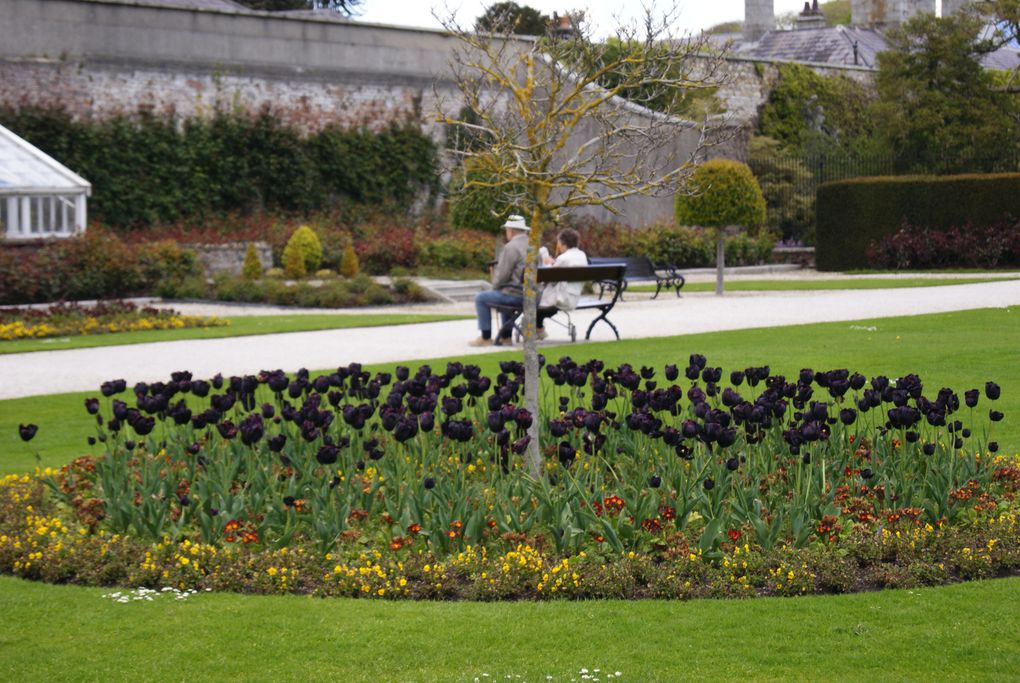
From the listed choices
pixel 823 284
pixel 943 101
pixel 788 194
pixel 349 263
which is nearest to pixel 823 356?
pixel 823 284

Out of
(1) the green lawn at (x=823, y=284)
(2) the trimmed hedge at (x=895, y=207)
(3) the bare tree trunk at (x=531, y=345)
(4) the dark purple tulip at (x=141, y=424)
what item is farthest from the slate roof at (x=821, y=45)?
(4) the dark purple tulip at (x=141, y=424)

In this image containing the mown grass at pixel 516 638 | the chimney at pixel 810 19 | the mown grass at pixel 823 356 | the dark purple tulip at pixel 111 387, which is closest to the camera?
the mown grass at pixel 516 638

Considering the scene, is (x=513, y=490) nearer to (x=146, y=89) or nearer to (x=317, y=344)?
(x=317, y=344)

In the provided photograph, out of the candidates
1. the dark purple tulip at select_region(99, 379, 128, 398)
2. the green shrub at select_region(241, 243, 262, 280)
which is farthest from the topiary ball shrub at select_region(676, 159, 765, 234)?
the dark purple tulip at select_region(99, 379, 128, 398)

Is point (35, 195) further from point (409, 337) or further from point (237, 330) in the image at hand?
point (409, 337)

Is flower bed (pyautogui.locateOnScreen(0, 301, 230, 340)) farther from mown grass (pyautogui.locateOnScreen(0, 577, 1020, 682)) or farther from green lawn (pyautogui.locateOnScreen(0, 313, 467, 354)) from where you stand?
mown grass (pyautogui.locateOnScreen(0, 577, 1020, 682))

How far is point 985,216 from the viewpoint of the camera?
25.6 metres

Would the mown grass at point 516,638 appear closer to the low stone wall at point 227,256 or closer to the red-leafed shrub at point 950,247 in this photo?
the low stone wall at point 227,256

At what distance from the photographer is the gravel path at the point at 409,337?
11.6 m

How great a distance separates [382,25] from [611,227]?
673cm

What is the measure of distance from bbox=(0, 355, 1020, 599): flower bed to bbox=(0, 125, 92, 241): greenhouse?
49.3 ft

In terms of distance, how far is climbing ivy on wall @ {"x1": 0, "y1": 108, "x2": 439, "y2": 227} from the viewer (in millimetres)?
24797

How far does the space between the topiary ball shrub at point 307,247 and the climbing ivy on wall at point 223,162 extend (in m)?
3.83

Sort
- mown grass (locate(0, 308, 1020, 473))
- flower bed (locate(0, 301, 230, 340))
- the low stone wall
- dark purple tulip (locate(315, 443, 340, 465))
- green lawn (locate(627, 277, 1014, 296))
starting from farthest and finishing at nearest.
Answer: the low stone wall
green lawn (locate(627, 277, 1014, 296))
flower bed (locate(0, 301, 230, 340))
mown grass (locate(0, 308, 1020, 473))
dark purple tulip (locate(315, 443, 340, 465))
